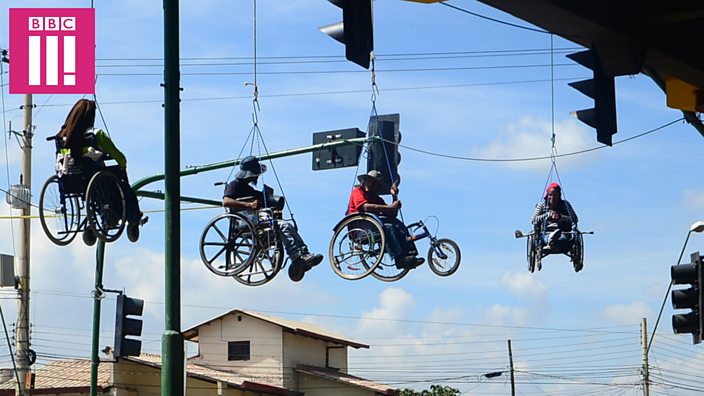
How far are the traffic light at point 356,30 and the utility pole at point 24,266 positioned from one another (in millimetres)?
21703

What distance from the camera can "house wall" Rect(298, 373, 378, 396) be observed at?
52844 mm

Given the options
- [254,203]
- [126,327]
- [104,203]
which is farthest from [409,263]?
[104,203]

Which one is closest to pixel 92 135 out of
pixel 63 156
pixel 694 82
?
pixel 63 156

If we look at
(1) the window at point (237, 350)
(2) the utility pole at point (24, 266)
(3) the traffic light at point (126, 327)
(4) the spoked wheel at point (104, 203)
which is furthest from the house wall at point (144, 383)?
(4) the spoked wheel at point (104, 203)

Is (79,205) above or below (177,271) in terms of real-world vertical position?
above

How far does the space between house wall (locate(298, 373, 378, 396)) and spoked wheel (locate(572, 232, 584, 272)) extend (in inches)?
Answer: 1273

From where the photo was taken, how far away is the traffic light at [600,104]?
40.3 feet

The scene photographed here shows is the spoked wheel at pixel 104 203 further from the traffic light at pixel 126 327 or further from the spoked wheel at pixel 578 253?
the spoked wheel at pixel 578 253

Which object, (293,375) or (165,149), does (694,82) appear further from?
(293,375)

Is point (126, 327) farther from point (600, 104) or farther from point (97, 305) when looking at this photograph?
point (600, 104)

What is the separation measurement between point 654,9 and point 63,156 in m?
6.81

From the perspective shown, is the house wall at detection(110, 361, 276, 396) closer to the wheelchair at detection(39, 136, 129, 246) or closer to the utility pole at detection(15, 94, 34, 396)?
the utility pole at detection(15, 94, 34, 396)

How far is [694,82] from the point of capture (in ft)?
46.6

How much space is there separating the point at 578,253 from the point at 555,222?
2.23ft
